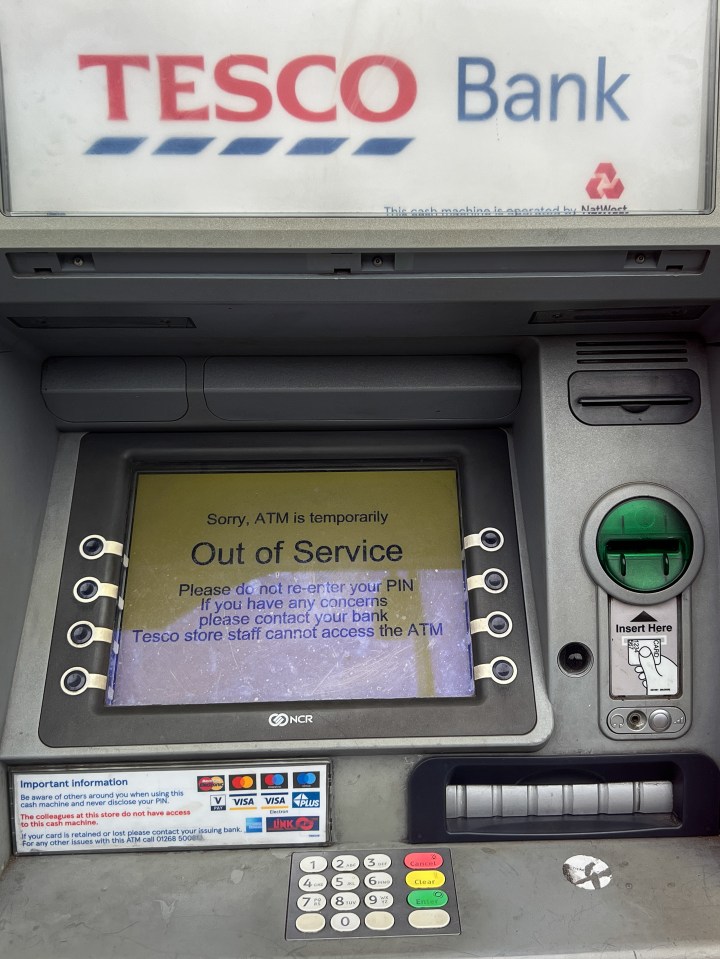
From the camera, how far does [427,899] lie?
137cm

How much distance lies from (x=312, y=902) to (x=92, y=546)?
90cm

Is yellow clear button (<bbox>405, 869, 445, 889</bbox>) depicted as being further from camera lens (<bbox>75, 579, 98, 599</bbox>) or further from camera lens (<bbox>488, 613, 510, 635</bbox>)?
camera lens (<bbox>75, 579, 98, 599</bbox>)

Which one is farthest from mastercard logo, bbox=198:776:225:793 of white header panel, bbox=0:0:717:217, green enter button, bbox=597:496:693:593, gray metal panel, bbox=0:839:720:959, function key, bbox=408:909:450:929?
white header panel, bbox=0:0:717:217

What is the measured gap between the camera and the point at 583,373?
1643mm

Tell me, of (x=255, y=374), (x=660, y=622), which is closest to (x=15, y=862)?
(x=255, y=374)

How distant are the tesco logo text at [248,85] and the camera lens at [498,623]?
1056 millimetres

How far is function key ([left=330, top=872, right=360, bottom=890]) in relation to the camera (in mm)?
1399

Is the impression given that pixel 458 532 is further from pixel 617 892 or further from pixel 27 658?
pixel 27 658

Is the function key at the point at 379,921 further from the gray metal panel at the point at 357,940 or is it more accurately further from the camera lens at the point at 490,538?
the camera lens at the point at 490,538

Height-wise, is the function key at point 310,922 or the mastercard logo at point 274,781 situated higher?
the mastercard logo at point 274,781

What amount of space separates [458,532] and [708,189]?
88 cm

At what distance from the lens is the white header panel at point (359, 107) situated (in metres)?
1.26

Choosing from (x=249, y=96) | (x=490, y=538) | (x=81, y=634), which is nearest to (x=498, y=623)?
(x=490, y=538)

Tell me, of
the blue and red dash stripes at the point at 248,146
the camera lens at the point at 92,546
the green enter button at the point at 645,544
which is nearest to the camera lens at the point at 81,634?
the camera lens at the point at 92,546
